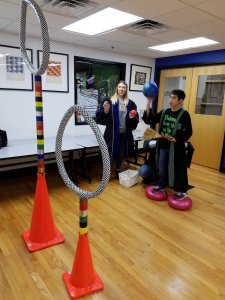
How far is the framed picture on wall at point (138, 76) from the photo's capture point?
16.2 ft

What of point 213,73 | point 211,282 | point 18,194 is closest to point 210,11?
point 213,73

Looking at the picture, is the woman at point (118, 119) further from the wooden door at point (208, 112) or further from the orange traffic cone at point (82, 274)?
the orange traffic cone at point (82, 274)

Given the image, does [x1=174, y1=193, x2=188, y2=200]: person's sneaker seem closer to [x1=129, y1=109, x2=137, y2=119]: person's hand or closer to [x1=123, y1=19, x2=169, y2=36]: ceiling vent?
[x1=129, y1=109, x2=137, y2=119]: person's hand

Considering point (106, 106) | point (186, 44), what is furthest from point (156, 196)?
point (186, 44)

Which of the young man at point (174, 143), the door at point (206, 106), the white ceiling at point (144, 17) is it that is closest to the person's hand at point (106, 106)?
the young man at point (174, 143)

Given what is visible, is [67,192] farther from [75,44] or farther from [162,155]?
[75,44]

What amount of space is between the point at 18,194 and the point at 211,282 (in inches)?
97.0

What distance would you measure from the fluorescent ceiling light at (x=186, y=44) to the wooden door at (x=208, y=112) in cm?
68

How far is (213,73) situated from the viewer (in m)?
4.27

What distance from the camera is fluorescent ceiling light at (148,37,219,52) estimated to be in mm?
3500

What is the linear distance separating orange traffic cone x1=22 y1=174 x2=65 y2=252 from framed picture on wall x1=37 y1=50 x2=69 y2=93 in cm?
225

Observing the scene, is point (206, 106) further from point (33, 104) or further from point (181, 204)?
point (33, 104)

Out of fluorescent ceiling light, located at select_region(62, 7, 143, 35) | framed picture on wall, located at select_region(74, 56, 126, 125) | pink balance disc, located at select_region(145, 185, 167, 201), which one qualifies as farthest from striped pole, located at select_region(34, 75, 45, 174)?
framed picture on wall, located at select_region(74, 56, 126, 125)

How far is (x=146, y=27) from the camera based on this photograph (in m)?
2.96
